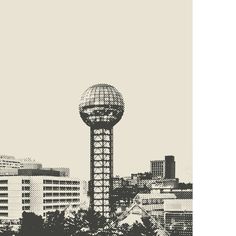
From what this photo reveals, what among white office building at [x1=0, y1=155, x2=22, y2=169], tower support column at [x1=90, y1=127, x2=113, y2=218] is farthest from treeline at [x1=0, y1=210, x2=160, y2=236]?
white office building at [x1=0, y1=155, x2=22, y2=169]

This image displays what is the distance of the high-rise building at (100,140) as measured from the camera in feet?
174

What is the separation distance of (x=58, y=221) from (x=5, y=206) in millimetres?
26643

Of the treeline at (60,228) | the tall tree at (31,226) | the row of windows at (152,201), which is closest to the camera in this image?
the tall tree at (31,226)

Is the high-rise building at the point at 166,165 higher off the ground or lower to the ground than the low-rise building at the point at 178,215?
higher

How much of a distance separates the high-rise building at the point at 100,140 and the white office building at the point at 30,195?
2416 millimetres

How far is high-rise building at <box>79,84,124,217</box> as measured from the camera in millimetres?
53188

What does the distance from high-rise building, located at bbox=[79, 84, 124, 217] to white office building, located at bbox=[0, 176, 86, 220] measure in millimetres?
2416

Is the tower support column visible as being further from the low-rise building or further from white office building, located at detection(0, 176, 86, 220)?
the low-rise building

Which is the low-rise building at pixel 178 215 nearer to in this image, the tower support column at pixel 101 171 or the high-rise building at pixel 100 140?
the tower support column at pixel 101 171

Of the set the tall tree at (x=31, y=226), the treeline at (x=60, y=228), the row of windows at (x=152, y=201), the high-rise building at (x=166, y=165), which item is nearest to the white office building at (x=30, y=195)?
the row of windows at (x=152, y=201)
